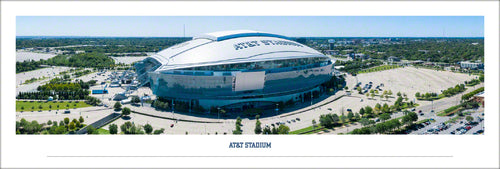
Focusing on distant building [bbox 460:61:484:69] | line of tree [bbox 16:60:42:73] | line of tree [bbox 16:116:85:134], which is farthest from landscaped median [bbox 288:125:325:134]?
line of tree [bbox 16:60:42:73]

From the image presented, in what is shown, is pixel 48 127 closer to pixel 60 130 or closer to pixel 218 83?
pixel 60 130

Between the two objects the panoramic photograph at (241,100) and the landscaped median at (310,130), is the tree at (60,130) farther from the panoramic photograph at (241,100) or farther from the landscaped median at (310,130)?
the landscaped median at (310,130)

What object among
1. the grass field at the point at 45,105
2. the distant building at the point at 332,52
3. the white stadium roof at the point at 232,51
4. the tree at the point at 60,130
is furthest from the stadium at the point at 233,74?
the distant building at the point at 332,52

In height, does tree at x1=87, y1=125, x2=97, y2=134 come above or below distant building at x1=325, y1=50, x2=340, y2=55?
below

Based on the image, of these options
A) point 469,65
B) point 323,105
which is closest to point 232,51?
point 323,105

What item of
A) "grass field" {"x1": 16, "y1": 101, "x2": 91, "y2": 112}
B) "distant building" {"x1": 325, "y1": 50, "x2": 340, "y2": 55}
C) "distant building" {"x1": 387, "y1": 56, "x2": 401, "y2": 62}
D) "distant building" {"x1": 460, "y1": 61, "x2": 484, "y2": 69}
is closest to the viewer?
"grass field" {"x1": 16, "y1": 101, "x2": 91, "y2": 112}

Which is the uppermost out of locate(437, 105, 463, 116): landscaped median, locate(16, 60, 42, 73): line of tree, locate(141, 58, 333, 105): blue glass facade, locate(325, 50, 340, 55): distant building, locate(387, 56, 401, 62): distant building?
locate(325, 50, 340, 55): distant building

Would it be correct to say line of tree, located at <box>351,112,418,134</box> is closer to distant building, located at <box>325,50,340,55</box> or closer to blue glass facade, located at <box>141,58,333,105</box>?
blue glass facade, located at <box>141,58,333,105</box>

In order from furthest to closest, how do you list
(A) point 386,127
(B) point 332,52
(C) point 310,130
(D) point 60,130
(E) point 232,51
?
(B) point 332,52 < (E) point 232,51 < (C) point 310,130 < (A) point 386,127 < (D) point 60,130
